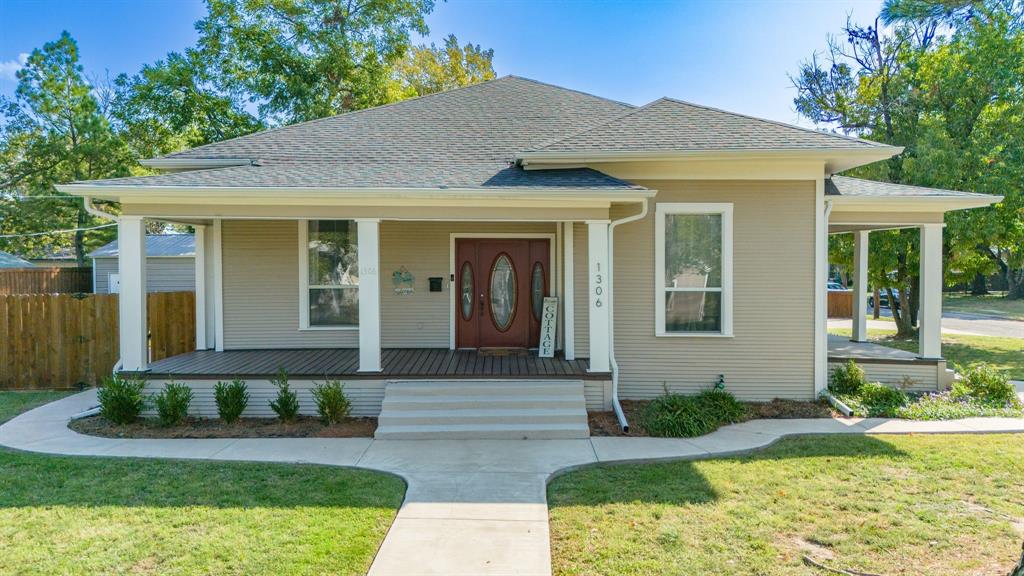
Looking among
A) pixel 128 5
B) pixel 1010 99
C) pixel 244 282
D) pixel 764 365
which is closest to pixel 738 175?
pixel 764 365

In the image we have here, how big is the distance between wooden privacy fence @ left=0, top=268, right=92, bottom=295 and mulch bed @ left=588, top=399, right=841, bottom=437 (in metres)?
17.2

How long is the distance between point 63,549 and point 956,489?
270 inches

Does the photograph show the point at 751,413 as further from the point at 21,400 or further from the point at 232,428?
the point at 21,400

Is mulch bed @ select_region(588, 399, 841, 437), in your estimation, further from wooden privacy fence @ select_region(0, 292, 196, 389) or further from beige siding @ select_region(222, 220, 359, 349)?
wooden privacy fence @ select_region(0, 292, 196, 389)

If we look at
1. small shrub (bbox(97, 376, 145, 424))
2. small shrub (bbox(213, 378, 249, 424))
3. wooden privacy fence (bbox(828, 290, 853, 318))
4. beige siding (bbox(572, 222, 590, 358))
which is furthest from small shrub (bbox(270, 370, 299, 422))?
wooden privacy fence (bbox(828, 290, 853, 318))

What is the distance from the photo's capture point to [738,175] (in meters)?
7.45

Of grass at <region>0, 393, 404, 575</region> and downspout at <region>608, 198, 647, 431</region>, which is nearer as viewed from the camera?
grass at <region>0, 393, 404, 575</region>

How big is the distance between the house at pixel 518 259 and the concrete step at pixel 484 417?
0.09 ft

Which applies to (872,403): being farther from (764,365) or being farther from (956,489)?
(956,489)

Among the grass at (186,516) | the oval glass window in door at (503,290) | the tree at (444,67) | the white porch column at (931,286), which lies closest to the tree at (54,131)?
the tree at (444,67)

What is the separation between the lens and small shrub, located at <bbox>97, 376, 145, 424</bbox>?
647 cm

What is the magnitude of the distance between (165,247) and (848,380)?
17.4 m

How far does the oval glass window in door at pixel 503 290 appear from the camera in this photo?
357 inches

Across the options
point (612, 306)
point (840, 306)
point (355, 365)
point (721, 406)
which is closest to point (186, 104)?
point (355, 365)
